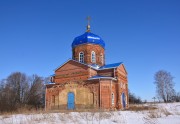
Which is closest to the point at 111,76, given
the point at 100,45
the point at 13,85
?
the point at 100,45

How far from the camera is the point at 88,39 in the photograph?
2762cm

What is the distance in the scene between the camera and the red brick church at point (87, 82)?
2308 cm

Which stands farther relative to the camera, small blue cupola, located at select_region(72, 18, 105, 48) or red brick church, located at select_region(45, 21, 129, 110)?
small blue cupola, located at select_region(72, 18, 105, 48)

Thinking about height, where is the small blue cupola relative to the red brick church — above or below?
above

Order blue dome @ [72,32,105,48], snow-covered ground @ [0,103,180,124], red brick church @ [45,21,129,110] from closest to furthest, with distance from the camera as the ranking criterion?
snow-covered ground @ [0,103,180,124], red brick church @ [45,21,129,110], blue dome @ [72,32,105,48]

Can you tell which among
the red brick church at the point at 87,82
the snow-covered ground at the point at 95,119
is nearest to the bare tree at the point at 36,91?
the red brick church at the point at 87,82

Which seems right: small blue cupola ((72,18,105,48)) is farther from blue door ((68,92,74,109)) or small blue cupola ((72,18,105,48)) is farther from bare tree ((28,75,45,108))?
bare tree ((28,75,45,108))

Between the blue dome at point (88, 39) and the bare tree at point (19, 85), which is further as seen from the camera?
the bare tree at point (19, 85)

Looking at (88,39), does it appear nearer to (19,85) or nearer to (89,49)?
(89,49)

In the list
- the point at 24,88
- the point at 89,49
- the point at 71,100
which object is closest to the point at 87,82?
the point at 71,100

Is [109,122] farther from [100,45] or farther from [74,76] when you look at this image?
[100,45]

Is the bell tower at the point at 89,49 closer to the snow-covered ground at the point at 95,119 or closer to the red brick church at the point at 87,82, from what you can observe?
the red brick church at the point at 87,82

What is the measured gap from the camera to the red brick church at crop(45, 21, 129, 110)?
23078mm

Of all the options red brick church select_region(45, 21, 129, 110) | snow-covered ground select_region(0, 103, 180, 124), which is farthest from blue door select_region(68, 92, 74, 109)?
snow-covered ground select_region(0, 103, 180, 124)
